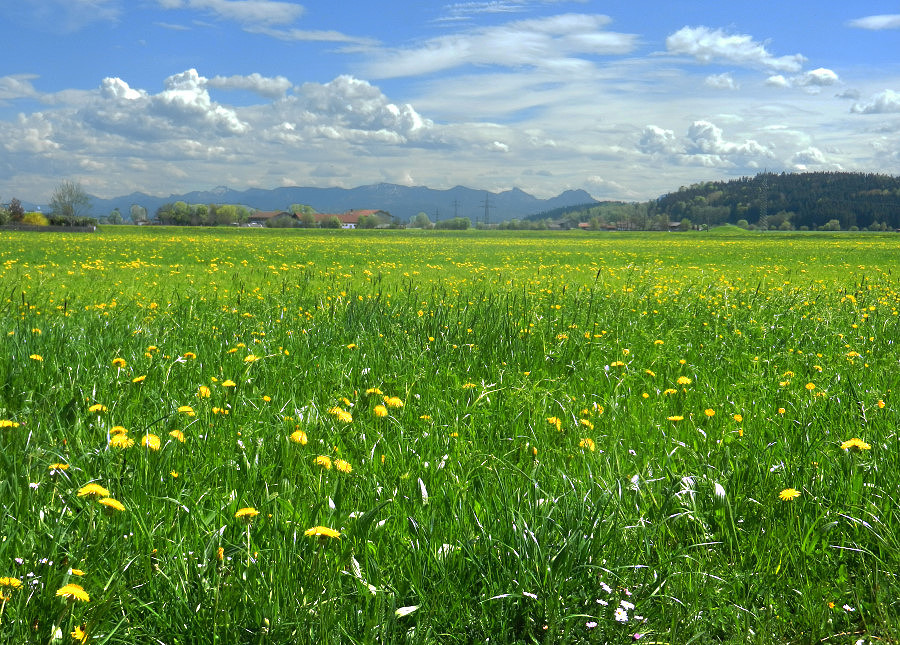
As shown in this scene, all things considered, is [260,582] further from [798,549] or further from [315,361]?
[315,361]

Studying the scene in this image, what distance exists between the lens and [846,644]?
7.43 ft

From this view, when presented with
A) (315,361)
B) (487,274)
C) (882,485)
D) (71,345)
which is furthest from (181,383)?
(487,274)

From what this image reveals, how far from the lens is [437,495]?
3.03m

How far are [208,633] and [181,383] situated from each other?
3265mm

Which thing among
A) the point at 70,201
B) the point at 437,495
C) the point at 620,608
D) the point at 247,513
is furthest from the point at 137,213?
the point at 620,608

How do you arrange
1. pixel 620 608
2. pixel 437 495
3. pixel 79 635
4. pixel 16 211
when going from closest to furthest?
pixel 79 635
pixel 620 608
pixel 437 495
pixel 16 211

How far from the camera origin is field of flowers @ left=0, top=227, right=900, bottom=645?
2182 mm

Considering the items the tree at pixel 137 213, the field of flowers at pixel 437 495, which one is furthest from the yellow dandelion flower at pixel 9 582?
the tree at pixel 137 213

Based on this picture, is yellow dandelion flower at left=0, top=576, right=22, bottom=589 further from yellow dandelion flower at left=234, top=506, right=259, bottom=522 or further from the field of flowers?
yellow dandelion flower at left=234, top=506, right=259, bottom=522

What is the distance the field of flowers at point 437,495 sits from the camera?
85.9 inches

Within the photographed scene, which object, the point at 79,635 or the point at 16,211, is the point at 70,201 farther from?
the point at 79,635

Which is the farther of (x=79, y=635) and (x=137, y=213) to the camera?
(x=137, y=213)

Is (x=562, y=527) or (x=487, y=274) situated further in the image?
(x=487, y=274)

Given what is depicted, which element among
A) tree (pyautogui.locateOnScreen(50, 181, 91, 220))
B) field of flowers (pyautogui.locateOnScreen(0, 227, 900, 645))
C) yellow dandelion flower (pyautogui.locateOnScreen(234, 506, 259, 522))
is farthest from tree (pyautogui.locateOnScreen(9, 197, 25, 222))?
yellow dandelion flower (pyautogui.locateOnScreen(234, 506, 259, 522))
